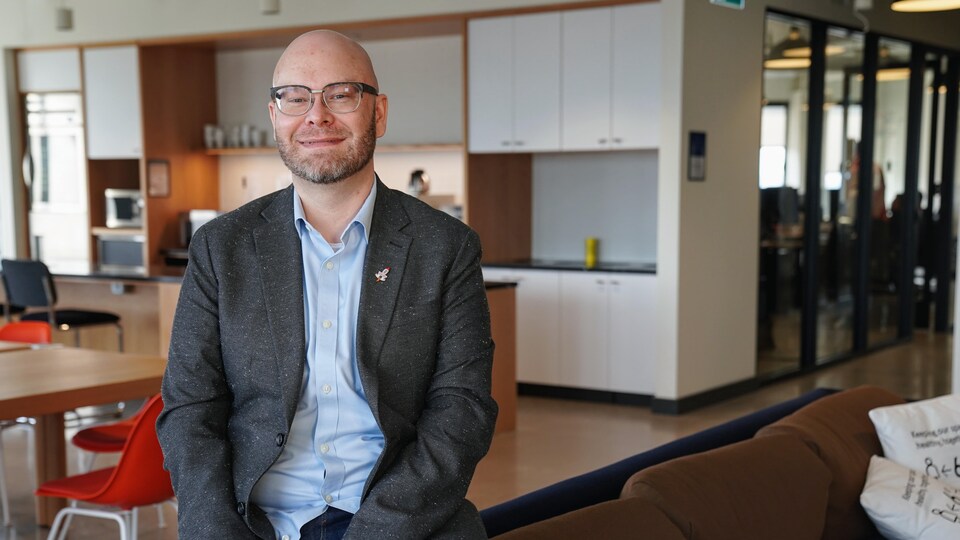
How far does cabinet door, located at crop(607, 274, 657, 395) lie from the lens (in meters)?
7.22

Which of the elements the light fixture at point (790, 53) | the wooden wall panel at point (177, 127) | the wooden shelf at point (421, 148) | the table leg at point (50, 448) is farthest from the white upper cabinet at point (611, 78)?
the table leg at point (50, 448)

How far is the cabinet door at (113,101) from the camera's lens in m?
9.01

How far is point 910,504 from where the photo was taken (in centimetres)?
313

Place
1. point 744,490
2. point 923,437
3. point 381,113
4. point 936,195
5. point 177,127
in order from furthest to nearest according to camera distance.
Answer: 1. point 936,195
2. point 177,127
3. point 923,437
4. point 744,490
5. point 381,113

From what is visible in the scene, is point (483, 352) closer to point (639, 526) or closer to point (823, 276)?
point (639, 526)

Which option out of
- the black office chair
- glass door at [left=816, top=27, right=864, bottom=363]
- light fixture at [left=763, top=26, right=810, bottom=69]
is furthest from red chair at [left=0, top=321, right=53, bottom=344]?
glass door at [left=816, top=27, right=864, bottom=363]

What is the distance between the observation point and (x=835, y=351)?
362 inches

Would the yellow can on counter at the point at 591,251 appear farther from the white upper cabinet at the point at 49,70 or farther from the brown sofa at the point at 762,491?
the white upper cabinet at the point at 49,70

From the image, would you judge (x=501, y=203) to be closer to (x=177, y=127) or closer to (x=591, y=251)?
(x=591, y=251)

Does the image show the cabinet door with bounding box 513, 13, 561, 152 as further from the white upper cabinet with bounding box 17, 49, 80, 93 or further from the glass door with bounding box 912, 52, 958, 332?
the glass door with bounding box 912, 52, 958, 332

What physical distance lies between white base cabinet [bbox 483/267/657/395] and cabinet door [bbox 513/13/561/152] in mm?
902

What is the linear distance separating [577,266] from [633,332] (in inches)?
23.9

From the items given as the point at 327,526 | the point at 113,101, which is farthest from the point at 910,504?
the point at 113,101

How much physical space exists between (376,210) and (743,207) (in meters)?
6.14
